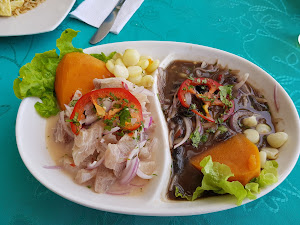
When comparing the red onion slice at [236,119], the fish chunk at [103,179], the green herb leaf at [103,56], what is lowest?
the fish chunk at [103,179]

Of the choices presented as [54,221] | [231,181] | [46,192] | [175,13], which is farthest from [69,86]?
[175,13]

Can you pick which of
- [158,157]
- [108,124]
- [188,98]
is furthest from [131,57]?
[158,157]

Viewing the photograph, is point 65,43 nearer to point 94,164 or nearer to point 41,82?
point 41,82

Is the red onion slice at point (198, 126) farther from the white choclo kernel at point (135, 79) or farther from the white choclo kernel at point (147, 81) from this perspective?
the white choclo kernel at point (135, 79)

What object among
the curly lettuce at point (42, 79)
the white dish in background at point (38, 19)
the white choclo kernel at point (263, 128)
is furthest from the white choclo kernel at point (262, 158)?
the white dish in background at point (38, 19)

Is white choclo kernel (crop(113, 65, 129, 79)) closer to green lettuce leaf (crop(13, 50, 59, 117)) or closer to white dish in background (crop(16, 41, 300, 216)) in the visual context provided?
white dish in background (crop(16, 41, 300, 216))

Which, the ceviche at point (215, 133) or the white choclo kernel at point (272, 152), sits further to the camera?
the white choclo kernel at point (272, 152)
